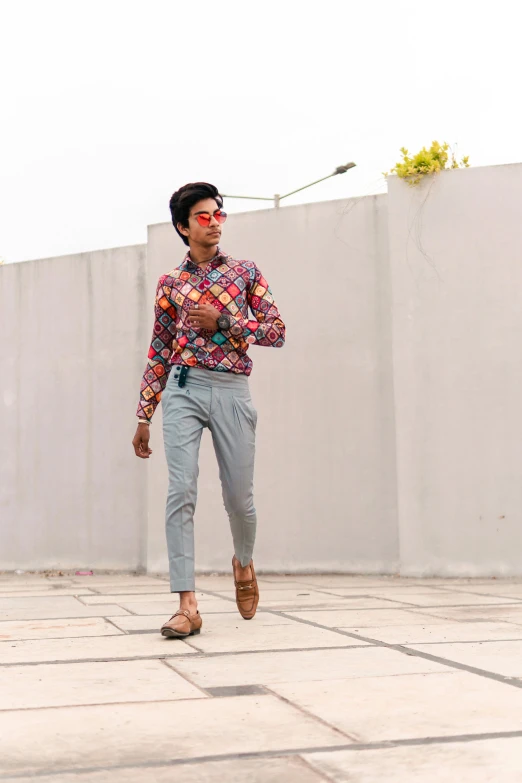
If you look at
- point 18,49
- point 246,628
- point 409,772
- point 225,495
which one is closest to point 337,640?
point 246,628

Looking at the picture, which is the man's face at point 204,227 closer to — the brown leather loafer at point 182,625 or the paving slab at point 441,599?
the brown leather loafer at point 182,625

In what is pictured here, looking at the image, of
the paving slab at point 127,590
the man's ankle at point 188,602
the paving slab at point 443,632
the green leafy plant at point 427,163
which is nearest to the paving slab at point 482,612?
the paving slab at point 443,632

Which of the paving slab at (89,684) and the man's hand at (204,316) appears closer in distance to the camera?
the paving slab at (89,684)

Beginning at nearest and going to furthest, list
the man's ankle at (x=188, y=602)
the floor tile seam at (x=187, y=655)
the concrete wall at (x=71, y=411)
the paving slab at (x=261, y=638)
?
the floor tile seam at (x=187, y=655), the paving slab at (x=261, y=638), the man's ankle at (x=188, y=602), the concrete wall at (x=71, y=411)

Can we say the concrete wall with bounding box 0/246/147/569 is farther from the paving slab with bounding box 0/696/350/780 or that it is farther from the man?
the paving slab with bounding box 0/696/350/780

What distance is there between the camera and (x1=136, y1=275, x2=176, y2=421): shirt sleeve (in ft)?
12.7

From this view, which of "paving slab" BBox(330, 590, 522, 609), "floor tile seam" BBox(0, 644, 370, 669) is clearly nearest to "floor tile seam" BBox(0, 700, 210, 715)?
"floor tile seam" BBox(0, 644, 370, 669)

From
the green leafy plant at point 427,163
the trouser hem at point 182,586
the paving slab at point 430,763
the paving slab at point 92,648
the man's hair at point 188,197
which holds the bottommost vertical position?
the paving slab at point 92,648

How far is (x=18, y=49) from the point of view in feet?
23.2

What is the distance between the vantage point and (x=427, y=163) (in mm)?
6188

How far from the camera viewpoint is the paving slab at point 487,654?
8.79 feet

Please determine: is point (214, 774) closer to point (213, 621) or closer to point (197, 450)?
point (197, 450)

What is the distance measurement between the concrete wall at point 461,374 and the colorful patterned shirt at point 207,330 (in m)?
2.35

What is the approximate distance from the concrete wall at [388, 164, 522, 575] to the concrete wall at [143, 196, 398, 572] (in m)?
0.28
